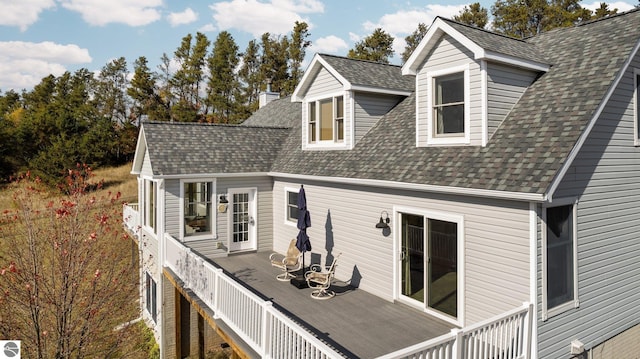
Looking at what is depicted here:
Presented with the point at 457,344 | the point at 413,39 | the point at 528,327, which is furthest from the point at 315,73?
the point at 413,39

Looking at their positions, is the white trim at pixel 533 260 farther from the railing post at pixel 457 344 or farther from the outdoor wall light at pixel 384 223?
the outdoor wall light at pixel 384 223

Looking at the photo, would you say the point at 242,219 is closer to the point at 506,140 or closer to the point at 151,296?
the point at 151,296

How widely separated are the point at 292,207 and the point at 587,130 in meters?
8.47

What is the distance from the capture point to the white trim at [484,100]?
7.53 m

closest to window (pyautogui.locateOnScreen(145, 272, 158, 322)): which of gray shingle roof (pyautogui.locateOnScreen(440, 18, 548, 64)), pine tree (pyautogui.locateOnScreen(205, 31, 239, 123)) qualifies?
gray shingle roof (pyautogui.locateOnScreen(440, 18, 548, 64))

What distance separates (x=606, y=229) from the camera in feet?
23.9

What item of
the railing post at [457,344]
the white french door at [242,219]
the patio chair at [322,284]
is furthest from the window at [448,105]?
the white french door at [242,219]

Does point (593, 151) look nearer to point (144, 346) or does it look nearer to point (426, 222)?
point (426, 222)

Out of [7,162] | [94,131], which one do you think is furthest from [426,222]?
[7,162]

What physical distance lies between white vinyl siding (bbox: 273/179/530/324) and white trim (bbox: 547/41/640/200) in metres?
0.56

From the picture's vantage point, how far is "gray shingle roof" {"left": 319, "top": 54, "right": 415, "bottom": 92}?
11164 millimetres

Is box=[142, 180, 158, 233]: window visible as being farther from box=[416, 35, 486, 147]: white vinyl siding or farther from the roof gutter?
box=[416, 35, 486, 147]: white vinyl siding

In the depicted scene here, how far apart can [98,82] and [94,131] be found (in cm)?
1691

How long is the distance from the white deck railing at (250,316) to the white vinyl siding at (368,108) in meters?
5.37
